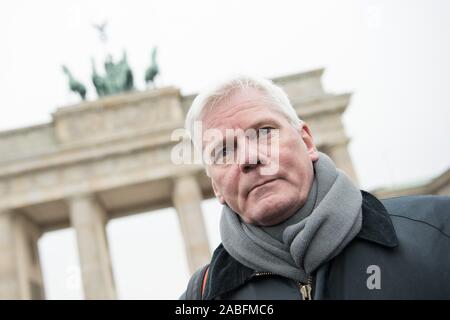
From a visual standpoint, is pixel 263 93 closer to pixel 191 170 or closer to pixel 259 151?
pixel 259 151

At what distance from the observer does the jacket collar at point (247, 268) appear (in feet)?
8.23

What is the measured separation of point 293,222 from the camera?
2.74 metres

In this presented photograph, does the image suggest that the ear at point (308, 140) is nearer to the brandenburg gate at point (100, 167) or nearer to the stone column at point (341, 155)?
the brandenburg gate at point (100, 167)

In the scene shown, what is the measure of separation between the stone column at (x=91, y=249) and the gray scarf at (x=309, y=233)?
26285 millimetres

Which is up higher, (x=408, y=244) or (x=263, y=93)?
(x=263, y=93)

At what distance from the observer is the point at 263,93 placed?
9.96 feet

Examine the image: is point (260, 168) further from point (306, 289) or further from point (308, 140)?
point (306, 289)

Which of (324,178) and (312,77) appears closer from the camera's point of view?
(324,178)

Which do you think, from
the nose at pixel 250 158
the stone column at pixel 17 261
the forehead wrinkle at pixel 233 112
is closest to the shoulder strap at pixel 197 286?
the nose at pixel 250 158

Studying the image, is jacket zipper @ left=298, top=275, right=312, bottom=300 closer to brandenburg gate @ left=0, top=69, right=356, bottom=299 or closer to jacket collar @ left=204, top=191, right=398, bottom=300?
jacket collar @ left=204, top=191, right=398, bottom=300

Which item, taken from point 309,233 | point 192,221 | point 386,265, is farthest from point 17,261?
point 386,265

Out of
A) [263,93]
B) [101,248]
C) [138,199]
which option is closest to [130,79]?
[138,199]
